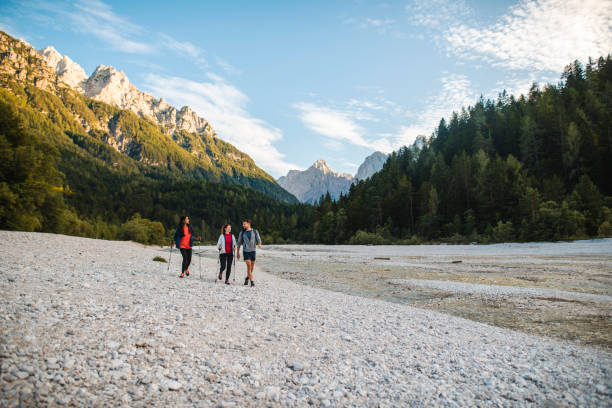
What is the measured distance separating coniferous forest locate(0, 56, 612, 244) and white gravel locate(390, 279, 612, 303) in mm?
34958

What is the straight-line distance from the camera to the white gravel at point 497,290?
13031 mm

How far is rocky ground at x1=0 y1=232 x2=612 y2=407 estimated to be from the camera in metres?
4.15

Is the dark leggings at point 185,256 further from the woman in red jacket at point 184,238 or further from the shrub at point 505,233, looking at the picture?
the shrub at point 505,233

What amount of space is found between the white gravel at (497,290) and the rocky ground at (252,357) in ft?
23.1

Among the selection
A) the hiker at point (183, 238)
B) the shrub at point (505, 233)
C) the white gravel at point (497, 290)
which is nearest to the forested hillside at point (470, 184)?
the shrub at point (505, 233)

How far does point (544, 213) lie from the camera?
46750mm

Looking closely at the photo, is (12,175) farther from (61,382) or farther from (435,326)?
(435,326)

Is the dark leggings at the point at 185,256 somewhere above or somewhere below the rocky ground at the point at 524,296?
above

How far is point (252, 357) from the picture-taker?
5.59 m

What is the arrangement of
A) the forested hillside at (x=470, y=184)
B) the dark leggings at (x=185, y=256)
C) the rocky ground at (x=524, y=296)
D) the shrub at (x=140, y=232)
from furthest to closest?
the shrub at (x=140, y=232) < the forested hillside at (x=470, y=184) < the dark leggings at (x=185, y=256) < the rocky ground at (x=524, y=296)

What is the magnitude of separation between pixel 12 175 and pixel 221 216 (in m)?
162

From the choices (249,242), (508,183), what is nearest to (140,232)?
(249,242)

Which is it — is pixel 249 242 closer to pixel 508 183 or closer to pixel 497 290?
pixel 497 290

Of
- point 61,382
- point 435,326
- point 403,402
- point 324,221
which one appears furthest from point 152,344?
point 324,221
